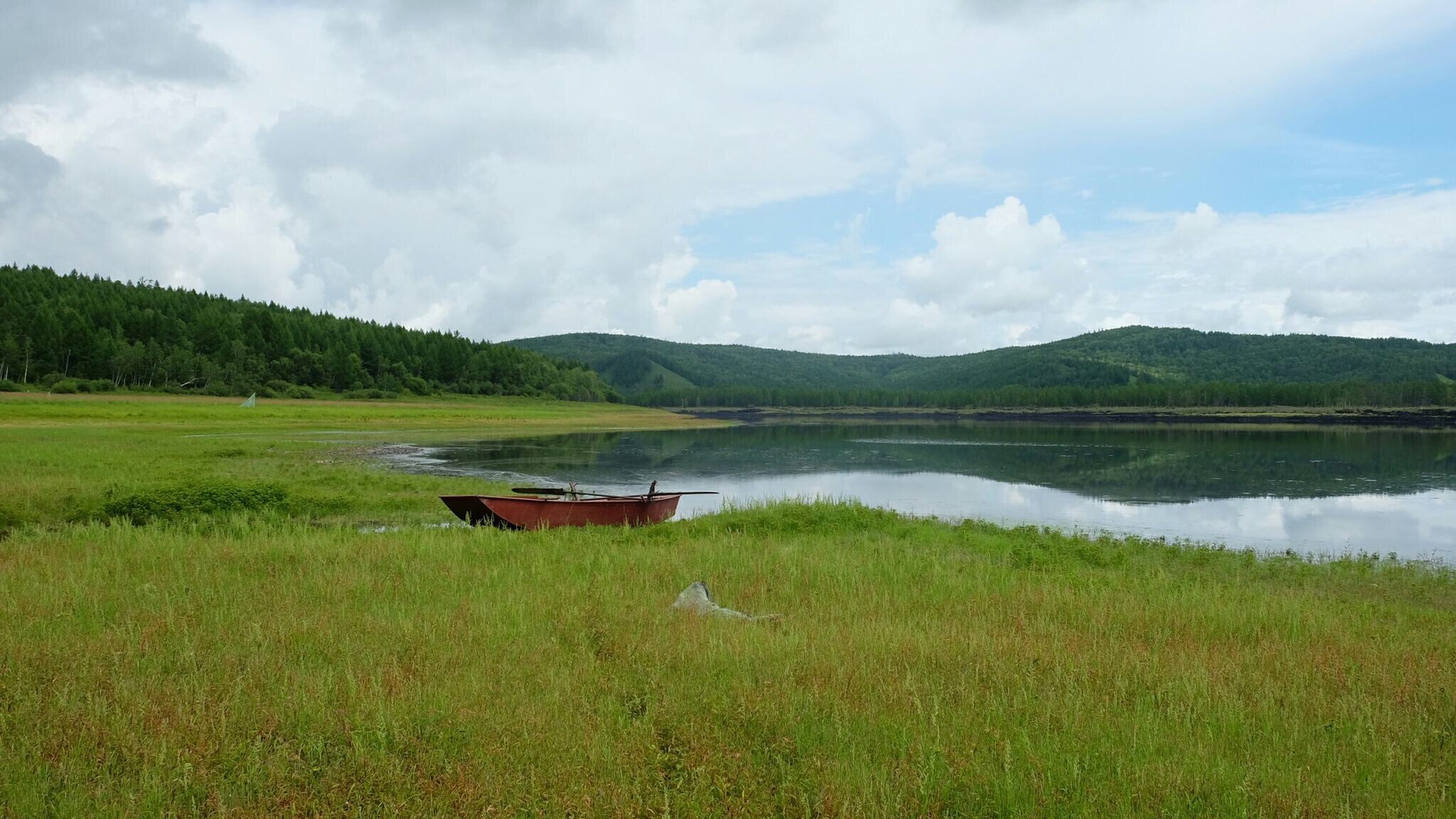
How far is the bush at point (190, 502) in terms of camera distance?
70.2 ft

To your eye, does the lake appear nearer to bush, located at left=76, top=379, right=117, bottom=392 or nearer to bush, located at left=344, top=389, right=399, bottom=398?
bush, located at left=76, top=379, right=117, bottom=392

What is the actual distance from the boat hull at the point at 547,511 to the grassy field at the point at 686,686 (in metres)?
4.10

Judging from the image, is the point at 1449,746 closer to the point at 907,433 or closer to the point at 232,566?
the point at 232,566

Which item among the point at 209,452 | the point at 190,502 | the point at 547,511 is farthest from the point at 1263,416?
the point at 190,502

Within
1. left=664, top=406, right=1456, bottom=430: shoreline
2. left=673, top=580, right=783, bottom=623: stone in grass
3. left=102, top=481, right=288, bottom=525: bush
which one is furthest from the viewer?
left=664, top=406, right=1456, bottom=430: shoreline

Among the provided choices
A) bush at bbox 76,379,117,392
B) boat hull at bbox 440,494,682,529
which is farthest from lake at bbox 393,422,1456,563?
bush at bbox 76,379,117,392

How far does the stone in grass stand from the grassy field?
0.36 metres

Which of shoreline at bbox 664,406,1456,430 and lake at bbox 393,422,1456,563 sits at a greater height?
shoreline at bbox 664,406,1456,430

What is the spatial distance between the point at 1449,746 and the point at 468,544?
15678 millimetres

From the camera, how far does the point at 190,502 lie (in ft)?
72.4

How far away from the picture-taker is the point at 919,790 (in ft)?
19.4

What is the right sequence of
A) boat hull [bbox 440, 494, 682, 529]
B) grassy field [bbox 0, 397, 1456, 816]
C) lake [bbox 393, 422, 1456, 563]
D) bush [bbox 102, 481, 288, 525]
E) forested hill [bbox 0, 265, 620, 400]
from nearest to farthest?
grassy field [bbox 0, 397, 1456, 816] → boat hull [bbox 440, 494, 682, 529] → bush [bbox 102, 481, 288, 525] → lake [bbox 393, 422, 1456, 563] → forested hill [bbox 0, 265, 620, 400]

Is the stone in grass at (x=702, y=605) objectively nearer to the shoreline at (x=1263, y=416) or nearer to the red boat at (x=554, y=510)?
the red boat at (x=554, y=510)

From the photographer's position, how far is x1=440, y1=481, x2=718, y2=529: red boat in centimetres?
2092
